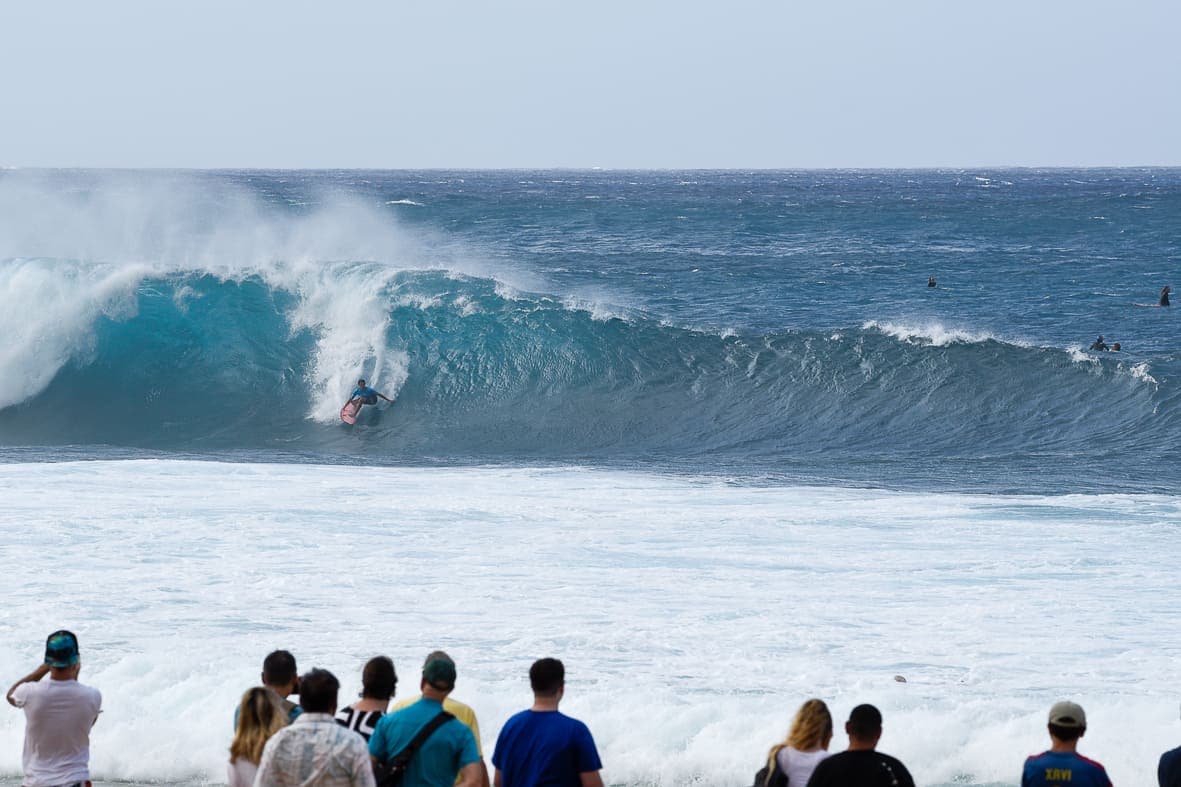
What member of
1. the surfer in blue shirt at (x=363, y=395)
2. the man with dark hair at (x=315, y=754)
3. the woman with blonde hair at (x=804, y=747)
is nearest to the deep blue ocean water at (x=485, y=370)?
the surfer in blue shirt at (x=363, y=395)

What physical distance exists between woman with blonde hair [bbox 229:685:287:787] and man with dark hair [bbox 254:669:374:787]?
0.71 feet

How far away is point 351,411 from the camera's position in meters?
23.0

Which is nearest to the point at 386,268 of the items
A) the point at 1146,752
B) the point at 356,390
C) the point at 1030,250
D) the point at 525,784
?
the point at 356,390

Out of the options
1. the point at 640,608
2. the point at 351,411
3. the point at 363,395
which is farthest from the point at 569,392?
the point at 640,608

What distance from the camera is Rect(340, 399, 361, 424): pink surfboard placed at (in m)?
22.9

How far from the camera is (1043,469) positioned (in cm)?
1872

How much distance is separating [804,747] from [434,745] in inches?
46.8

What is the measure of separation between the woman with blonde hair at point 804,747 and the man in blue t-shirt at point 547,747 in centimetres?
59

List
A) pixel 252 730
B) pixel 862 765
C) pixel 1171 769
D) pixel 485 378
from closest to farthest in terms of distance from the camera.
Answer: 1. pixel 862 765
2. pixel 252 730
3. pixel 1171 769
4. pixel 485 378

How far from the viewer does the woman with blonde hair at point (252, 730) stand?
15.2ft

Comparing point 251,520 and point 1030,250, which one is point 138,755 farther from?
point 1030,250

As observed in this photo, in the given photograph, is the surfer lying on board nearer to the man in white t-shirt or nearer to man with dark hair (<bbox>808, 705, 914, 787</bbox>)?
the man in white t-shirt

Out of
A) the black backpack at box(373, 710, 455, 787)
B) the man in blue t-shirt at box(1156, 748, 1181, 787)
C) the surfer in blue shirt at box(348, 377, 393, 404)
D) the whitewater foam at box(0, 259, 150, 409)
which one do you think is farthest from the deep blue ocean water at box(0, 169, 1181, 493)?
the black backpack at box(373, 710, 455, 787)

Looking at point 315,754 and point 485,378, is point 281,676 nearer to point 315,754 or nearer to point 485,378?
point 315,754
